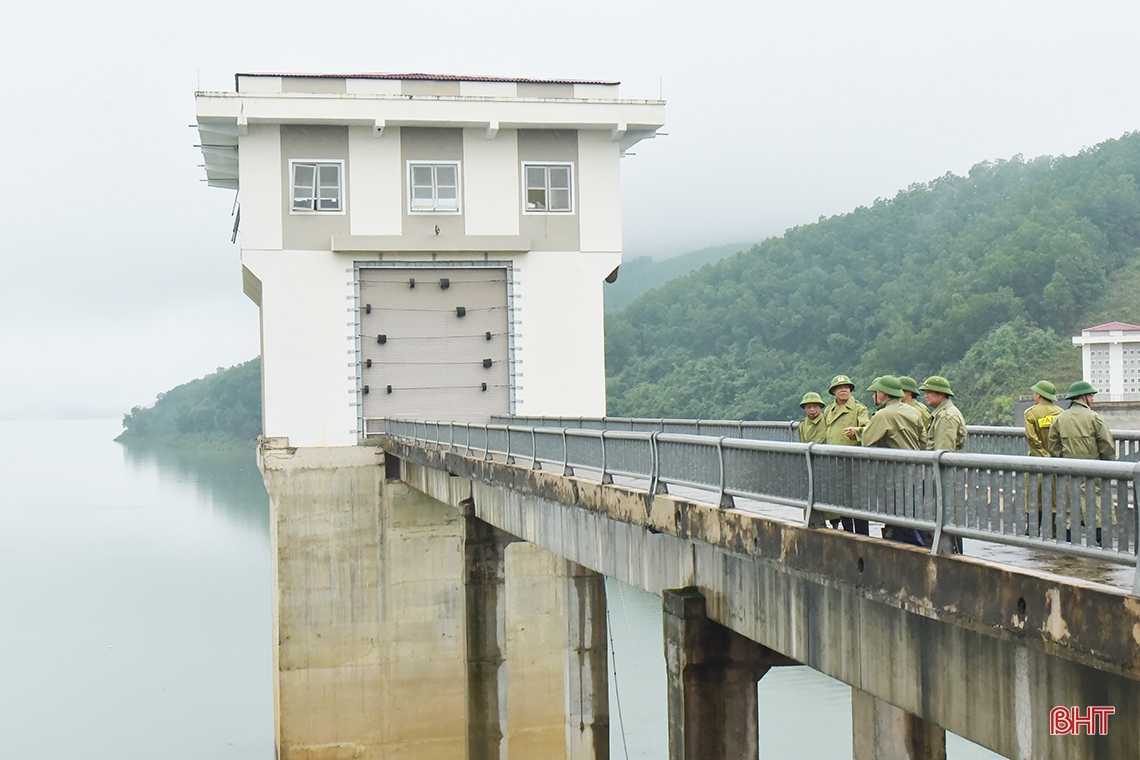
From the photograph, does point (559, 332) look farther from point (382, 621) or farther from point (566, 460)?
point (566, 460)

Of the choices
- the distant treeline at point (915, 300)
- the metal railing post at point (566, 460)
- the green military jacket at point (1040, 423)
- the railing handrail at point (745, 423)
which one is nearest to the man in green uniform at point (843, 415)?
the green military jacket at point (1040, 423)

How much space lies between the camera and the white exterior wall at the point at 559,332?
29.4 meters

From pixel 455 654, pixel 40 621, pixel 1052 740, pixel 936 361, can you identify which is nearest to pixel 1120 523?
pixel 1052 740

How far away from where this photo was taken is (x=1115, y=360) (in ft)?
133

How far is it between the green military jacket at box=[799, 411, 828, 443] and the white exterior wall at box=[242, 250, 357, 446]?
18.2 m

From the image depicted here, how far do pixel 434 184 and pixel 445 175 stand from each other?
0.33 m

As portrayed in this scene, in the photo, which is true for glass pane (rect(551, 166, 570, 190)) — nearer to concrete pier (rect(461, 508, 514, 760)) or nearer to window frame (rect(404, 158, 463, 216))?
window frame (rect(404, 158, 463, 216))

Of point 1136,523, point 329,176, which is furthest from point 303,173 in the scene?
point 1136,523

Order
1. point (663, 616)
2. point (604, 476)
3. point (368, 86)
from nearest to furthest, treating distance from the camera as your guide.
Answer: point (663, 616), point (604, 476), point (368, 86)

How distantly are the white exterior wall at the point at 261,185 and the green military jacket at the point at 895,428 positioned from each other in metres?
21.2

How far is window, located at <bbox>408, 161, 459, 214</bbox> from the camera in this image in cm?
2908

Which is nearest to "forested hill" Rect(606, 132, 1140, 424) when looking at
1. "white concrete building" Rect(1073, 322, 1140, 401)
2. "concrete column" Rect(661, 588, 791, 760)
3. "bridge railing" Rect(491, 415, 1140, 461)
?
"white concrete building" Rect(1073, 322, 1140, 401)

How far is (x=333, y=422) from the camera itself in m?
28.4

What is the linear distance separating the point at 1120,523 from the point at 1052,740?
53.5 inches
